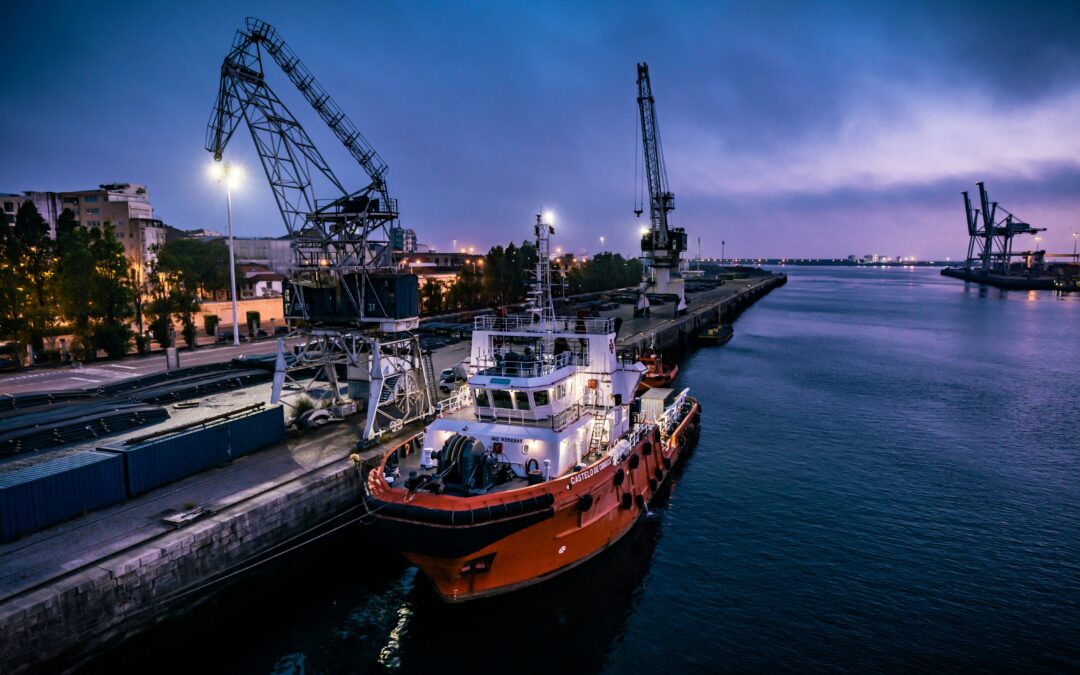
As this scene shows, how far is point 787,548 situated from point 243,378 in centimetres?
3245

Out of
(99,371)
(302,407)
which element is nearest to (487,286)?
(99,371)

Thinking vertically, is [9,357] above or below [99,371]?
above

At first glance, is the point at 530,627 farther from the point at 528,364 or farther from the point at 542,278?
the point at 542,278

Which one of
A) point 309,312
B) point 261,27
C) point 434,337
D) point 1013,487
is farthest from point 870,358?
point 261,27

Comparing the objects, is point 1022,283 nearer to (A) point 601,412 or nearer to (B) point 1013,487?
(B) point 1013,487

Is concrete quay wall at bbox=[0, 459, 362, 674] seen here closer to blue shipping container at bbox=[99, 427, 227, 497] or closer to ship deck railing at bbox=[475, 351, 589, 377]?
blue shipping container at bbox=[99, 427, 227, 497]

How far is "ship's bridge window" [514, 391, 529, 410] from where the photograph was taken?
66.0ft

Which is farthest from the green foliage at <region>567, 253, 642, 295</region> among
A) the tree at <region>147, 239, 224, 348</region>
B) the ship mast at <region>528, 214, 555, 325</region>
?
the ship mast at <region>528, 214, 555, 325</region>

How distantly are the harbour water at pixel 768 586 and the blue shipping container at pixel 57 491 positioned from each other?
5120mm

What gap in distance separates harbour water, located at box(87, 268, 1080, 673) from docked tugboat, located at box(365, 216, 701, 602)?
157 cm

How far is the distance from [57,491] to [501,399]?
1394 cm

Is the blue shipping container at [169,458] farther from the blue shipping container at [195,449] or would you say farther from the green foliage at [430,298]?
the green foliage at [430,298]

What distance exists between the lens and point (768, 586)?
1908 cm

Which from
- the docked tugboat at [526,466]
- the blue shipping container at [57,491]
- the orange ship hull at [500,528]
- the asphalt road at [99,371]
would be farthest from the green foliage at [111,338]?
the orange ship hull at [500,528]
